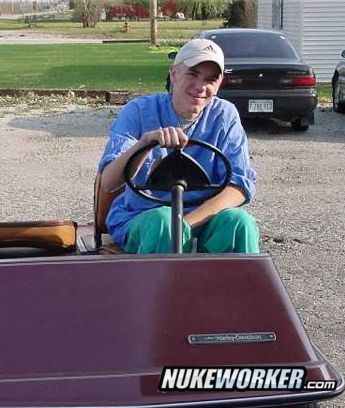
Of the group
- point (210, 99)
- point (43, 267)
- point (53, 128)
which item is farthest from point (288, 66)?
point (43, 267)

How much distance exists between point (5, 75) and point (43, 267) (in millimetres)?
19725

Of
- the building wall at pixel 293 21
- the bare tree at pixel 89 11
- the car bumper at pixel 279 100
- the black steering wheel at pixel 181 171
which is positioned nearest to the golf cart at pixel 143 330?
the black steering wheel at pixel 181 171

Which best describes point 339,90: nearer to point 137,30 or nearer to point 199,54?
point 199,54

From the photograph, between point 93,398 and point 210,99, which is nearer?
point 93,398

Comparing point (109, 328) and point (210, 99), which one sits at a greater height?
point (210, 99)

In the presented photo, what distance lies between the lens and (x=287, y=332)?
2514 mm

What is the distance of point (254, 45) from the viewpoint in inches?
510

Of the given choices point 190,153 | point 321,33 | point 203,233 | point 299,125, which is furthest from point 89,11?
point 203,233

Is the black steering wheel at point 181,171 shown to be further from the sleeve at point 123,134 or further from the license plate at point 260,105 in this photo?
the license plate at point 260,105

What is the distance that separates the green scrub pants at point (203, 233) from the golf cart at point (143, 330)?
0.53m

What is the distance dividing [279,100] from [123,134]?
28.5ft

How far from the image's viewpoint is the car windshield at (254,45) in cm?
1273

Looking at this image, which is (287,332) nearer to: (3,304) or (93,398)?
(93,398)

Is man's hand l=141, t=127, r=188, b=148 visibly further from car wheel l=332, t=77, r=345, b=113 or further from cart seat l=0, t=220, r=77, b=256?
car wheel l=332, t=77, r=345, b=113
